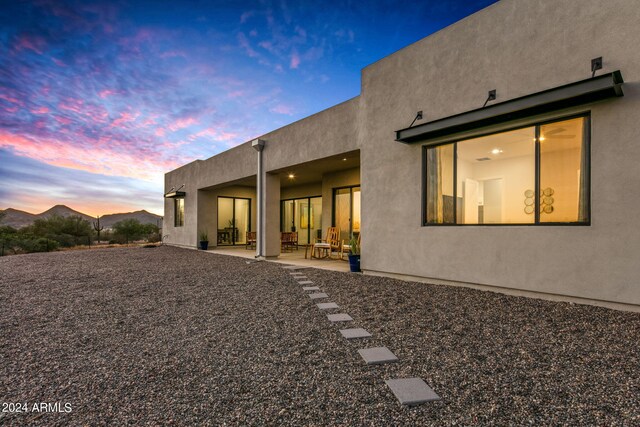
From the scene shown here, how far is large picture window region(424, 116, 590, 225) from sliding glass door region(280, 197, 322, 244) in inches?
341

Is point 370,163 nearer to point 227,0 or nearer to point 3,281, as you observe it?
point 227,0

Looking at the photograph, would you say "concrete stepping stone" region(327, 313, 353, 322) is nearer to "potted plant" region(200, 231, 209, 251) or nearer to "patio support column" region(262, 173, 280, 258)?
"patio support column" region(262, 173, 280, 258)

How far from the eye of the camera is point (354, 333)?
2.99 meters

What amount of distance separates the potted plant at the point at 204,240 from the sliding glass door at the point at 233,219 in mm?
1140

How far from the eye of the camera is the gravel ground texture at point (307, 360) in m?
1.67

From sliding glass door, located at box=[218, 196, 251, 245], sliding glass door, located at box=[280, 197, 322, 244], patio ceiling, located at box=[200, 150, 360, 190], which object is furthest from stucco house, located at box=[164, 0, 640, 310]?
sliding glass door, located at box=[218, 196, 251, 245]

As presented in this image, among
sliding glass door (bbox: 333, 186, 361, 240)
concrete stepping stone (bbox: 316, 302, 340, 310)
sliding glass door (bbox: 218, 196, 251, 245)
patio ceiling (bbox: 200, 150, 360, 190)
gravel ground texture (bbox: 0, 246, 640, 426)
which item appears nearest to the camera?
gravel ground texture (bbox: 0, 246, 640, 426)

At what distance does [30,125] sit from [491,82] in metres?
16.6

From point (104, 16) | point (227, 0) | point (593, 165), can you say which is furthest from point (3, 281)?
point (593, 165)

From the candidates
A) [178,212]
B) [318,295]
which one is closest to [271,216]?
[318,295]

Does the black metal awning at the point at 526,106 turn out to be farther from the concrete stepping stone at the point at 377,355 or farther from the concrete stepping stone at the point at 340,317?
the concrete stepping stone at the point at 377,355

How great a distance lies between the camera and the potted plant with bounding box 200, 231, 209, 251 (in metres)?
13.4

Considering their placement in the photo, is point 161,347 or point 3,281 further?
point 3,281

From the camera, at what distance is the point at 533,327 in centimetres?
311
